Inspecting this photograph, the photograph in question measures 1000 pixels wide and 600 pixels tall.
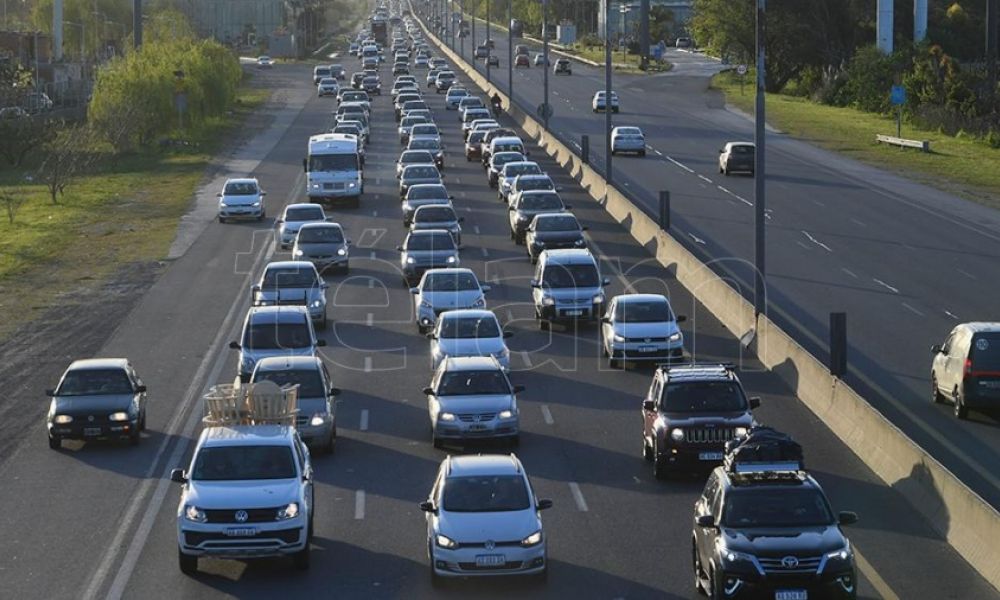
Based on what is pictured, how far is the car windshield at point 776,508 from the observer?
57.7 feet

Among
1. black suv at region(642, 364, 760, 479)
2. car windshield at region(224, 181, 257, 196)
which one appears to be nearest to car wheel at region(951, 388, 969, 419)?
black suv at region(642, 364, 760, 479)

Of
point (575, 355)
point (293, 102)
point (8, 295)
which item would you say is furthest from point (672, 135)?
point (575, 355)

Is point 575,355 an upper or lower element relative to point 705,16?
lower

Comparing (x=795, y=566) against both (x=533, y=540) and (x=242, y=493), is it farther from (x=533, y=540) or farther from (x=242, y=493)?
(x=242, y=493)

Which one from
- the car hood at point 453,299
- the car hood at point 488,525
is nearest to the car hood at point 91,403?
the car hood at point 488,525

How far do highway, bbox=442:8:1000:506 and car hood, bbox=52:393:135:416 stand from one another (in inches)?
483

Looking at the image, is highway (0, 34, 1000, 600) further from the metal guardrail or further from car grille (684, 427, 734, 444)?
the metal guardrail

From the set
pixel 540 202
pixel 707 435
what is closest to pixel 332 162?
pixel 540 202

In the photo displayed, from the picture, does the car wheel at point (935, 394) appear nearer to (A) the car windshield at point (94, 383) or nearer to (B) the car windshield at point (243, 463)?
(B) the car windshield at point (243, 463)

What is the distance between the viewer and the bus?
6088cm

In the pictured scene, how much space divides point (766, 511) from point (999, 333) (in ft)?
41.4

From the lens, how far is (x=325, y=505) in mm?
23281

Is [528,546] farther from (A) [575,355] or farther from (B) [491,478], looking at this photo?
(A) [575,355]

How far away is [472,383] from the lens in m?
27.4
